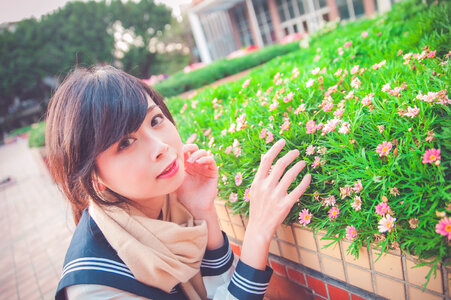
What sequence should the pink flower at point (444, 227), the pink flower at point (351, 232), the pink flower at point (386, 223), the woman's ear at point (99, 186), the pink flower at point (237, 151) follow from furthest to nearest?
the pink flower at point (237, 151) < the woman's ear at point (99, 186) < the pink flower at point (351, 232) < the pink flower at point (386, 223) < the pink flower at point (444, 227)

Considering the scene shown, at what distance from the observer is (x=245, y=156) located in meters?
1.39

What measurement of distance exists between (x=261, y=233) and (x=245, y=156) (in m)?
0.49

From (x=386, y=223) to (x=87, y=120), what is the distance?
1.01m

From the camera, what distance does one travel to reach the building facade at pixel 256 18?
672 inches

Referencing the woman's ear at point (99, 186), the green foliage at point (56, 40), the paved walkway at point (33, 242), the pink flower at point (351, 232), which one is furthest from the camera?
the green foliage at point (56, 40)

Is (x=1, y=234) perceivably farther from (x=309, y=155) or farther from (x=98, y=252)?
(x=309, y=155)

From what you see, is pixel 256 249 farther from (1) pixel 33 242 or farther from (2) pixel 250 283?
(1) pixel 33 242

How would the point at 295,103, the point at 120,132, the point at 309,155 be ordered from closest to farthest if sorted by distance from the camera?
the point at 120,132
the point at 309,155
the point at 295,103

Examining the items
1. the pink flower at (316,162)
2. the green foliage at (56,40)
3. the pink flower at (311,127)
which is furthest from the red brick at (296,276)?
the green foliage at (56,40)

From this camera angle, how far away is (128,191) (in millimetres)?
964

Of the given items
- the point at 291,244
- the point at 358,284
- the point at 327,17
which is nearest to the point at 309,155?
the point at 291,244

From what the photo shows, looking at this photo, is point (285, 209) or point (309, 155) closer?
point (285, 209)

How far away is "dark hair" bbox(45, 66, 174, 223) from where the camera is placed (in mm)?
904

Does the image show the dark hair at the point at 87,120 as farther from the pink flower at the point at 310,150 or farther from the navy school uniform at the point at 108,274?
the pink flower at the point at 310,150
